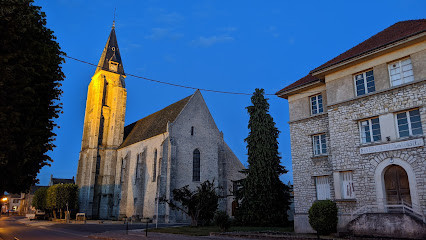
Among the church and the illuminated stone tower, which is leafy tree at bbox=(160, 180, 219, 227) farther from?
the illuminated stone tower

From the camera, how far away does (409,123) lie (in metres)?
15.2

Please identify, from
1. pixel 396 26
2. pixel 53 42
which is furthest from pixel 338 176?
pixel 53 42

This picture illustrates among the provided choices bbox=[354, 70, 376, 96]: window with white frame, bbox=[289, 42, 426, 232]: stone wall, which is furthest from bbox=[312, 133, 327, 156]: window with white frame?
bbox=[354, 70, 376, 96]: window with white frame

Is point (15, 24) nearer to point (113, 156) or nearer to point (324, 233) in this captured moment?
point (324, 233)

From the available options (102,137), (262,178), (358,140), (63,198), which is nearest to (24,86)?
(358,140)

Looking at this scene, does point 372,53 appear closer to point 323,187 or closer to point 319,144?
point 319,144

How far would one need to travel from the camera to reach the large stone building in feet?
47.8

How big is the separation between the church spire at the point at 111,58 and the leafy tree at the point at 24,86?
4143 cm

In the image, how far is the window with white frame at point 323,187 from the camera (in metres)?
18.4

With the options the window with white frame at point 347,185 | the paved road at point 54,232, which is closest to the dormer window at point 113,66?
the paved road at point 54,232

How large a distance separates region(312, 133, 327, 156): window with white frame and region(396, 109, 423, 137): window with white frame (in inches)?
180

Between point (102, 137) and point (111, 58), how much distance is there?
13474mm

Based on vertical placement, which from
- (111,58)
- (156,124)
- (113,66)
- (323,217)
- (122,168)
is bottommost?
(323,217)

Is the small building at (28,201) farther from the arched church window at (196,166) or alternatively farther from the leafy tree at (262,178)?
the leafy tree at (262,178)
